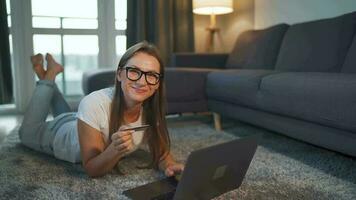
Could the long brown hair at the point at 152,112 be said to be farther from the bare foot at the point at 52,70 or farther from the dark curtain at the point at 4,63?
the dark curtain at the point at 4,63

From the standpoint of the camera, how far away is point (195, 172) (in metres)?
0.91

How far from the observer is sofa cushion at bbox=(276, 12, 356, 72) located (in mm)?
2004

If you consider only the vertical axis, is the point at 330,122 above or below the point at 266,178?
above

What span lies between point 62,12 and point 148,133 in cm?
247

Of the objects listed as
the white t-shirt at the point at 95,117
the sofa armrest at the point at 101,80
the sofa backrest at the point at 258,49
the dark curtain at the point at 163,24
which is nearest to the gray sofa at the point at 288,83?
the sofa backrest at the point at 258,49

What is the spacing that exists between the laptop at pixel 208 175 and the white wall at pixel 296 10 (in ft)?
5.83

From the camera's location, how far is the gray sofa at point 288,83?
4.44ft

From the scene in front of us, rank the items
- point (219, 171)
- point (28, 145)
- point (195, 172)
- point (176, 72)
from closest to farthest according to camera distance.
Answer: point (195, 172) < point (219, 171) < point (28, 145) < point (176, 72)

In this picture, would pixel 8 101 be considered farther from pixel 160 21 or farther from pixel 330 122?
pixel 330 122

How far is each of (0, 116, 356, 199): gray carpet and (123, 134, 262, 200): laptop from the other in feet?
0.24

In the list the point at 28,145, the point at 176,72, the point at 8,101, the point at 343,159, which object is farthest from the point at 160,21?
the point at 343,159

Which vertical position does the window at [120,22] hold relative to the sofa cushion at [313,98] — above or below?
above

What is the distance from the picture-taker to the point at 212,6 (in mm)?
3156

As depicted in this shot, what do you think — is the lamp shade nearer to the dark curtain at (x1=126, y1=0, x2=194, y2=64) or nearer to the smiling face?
the dark curtain at (x1=126, y1=0, x2=194, y2=64)
